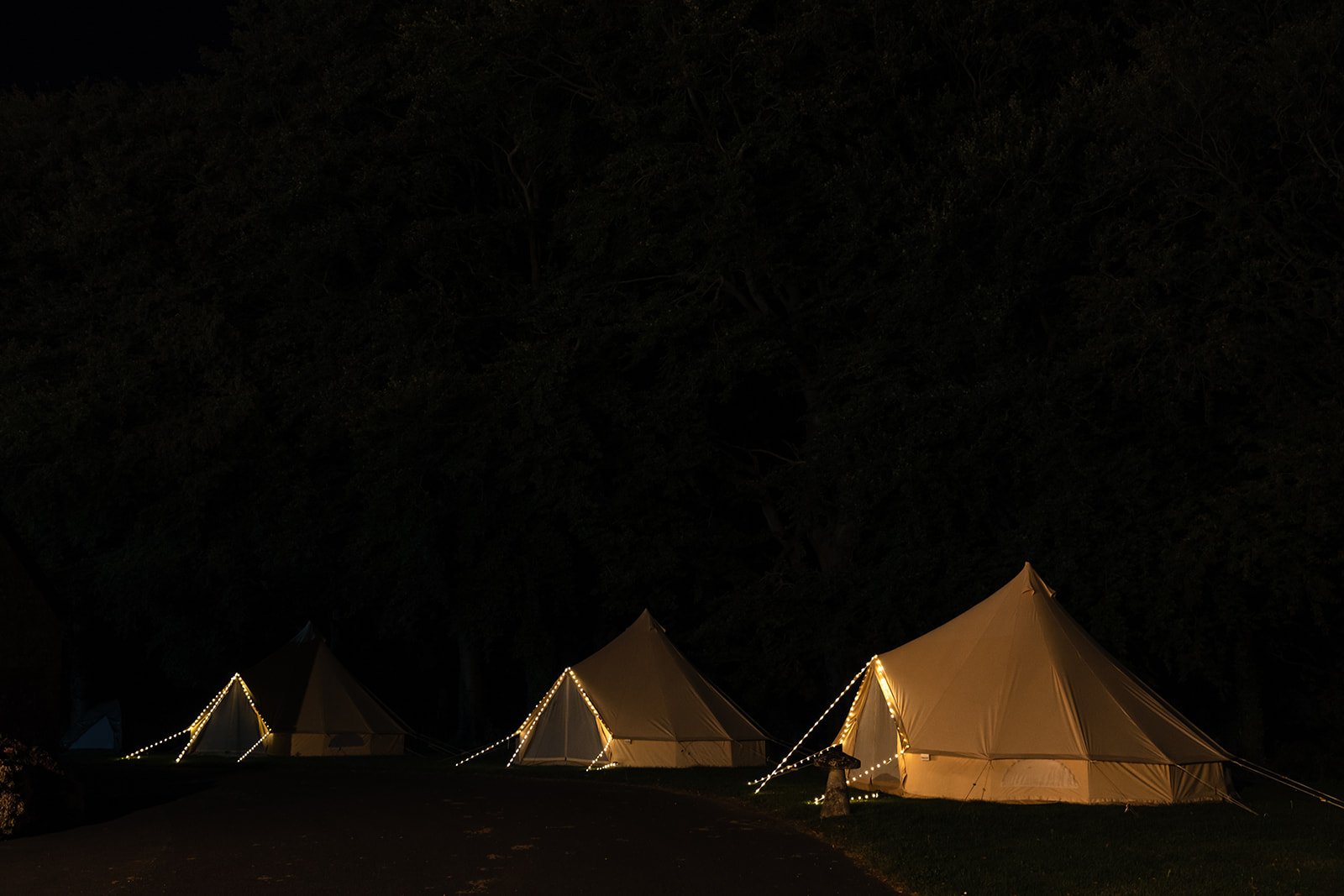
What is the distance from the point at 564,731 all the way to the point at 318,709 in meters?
7.45

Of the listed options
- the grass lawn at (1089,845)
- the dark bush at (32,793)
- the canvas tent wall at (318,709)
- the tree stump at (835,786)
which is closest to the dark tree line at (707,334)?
the canvas tent wall at (318,709)

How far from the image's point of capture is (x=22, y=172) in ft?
124

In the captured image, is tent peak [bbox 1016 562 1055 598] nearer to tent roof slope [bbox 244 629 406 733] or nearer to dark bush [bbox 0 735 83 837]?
dark bush [bbox 0 735 83 837]

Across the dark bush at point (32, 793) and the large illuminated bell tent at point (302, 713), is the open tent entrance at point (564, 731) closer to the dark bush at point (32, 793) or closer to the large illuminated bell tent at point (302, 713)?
the large illuminated bell tent at point (302, 713)

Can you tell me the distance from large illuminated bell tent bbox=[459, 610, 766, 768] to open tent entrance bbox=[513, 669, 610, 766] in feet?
0.05

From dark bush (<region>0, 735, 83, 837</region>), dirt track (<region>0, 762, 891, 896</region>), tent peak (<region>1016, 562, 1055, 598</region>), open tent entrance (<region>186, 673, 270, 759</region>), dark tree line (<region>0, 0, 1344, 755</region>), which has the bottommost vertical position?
open tent entrance (<region>186, 673, 270, 759</region>)

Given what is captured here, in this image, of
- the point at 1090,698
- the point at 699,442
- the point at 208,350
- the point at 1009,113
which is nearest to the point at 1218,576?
the point at 1090,698

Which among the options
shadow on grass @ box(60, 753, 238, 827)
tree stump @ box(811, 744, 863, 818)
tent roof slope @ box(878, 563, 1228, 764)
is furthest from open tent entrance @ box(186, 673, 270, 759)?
tree stump @ box(811, 744, 863, 818)

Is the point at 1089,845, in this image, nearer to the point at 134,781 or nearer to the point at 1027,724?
the point at 1027,724

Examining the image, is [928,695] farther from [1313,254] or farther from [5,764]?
[5,764]

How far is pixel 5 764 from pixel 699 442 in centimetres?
1768

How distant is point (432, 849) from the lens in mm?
14469

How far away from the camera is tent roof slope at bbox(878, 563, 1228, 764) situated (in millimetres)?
18469

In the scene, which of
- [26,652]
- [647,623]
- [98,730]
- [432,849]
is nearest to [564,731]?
[647,623]
